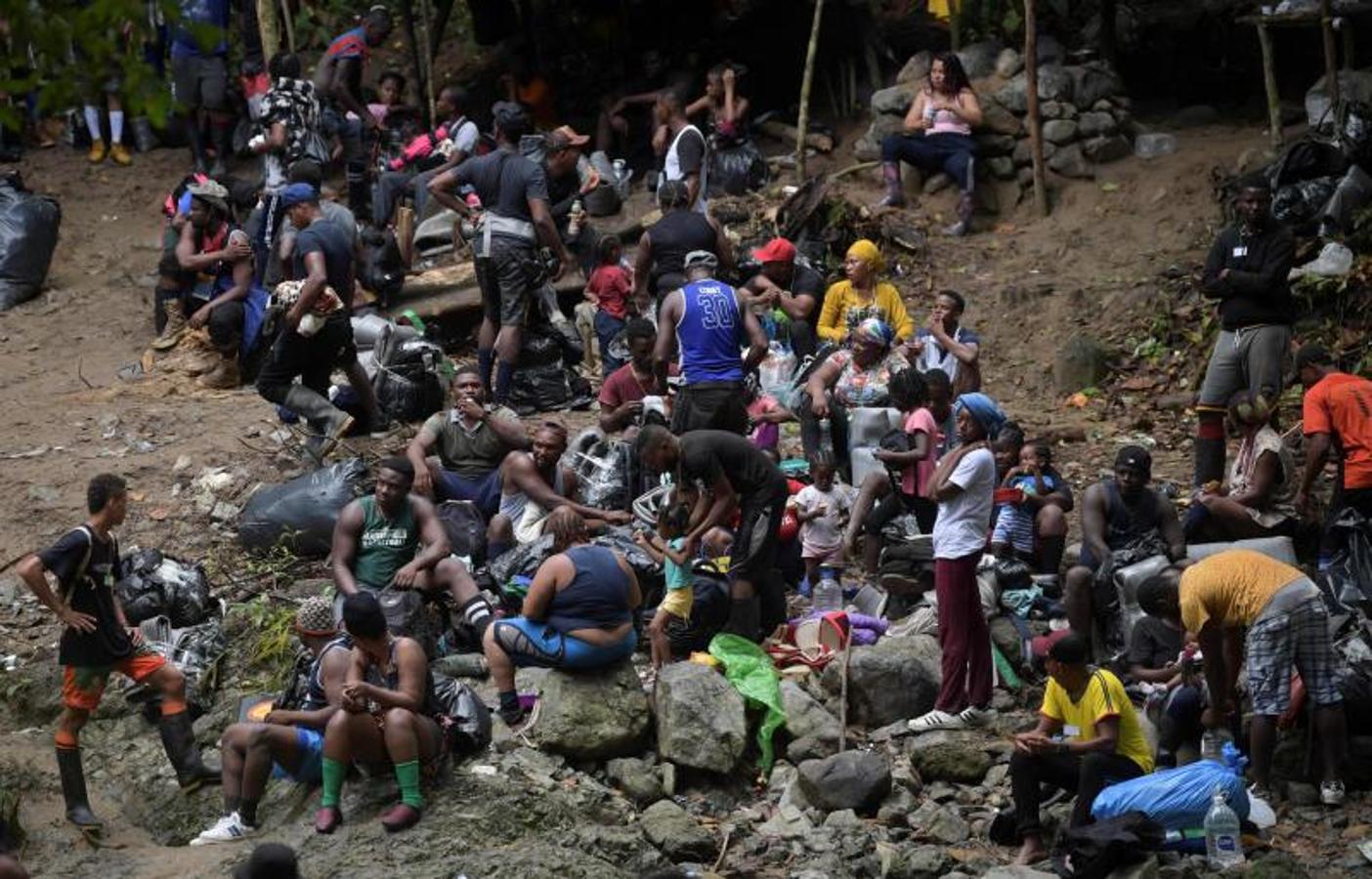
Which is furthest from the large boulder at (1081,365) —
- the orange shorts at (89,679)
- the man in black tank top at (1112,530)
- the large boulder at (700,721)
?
the orange shorts at (89,679)

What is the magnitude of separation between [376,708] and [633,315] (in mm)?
5398

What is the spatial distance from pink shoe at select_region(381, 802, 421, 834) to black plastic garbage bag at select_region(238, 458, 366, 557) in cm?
325

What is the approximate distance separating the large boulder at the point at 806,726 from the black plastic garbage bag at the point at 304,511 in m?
3.13

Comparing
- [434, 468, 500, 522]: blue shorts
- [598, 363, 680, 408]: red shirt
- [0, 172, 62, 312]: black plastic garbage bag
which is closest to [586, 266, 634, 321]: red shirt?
[598, 363, 680, 408]: red shirt

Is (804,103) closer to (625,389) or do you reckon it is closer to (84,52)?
(625,389)

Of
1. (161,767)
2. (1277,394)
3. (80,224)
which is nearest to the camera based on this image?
(161,767)

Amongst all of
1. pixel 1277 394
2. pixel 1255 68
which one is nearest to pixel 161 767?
pixel 1277 394

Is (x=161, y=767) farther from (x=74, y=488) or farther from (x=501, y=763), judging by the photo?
(x=74, y=488)

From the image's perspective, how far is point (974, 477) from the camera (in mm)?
9609

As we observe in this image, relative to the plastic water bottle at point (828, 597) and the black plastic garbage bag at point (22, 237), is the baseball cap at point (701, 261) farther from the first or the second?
the black plastic garbage bag at point (22, 237)

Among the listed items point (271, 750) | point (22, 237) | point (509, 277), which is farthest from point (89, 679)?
point (22, 237)

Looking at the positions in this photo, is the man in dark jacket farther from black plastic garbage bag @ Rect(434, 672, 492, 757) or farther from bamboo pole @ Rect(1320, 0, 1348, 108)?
black plastic garbage bag @ Rect(434, 672, 492, 757)

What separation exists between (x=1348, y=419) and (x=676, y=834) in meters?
4.11

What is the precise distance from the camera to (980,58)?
635 inches
